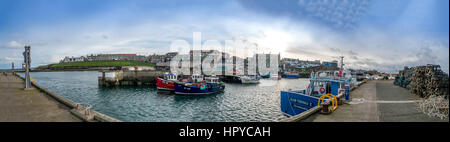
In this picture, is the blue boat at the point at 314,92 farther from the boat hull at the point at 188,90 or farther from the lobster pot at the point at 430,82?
the boat hull at the point at 188,90

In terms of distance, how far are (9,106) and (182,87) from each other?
56.9 ft

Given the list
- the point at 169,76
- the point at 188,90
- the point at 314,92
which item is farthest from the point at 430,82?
the point at 169,76

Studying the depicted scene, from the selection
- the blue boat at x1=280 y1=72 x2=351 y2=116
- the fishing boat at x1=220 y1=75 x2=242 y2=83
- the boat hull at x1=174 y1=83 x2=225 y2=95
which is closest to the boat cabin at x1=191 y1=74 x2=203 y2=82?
the boat hull at x1=174 y1=83 x2=225 y2=95

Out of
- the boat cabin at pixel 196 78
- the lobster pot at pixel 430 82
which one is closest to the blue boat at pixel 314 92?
the lobster pot at pixel 430 82

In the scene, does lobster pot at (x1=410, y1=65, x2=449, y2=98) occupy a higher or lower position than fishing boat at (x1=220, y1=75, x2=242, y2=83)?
higher

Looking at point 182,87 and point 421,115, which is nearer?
point 421,115

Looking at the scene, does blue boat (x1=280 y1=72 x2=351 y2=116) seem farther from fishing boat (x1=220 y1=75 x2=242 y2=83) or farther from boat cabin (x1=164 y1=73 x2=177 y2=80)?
fishing boat (x1=220 y1=75 x2=242 y2=83)

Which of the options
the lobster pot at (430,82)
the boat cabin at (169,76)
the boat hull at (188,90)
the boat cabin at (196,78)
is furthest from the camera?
the boat cabin at (169,76)

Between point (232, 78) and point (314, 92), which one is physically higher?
point (314, 92)

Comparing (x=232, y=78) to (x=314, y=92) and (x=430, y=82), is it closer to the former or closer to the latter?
(x=314, y=92)

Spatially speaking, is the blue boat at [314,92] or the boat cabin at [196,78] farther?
the boat cabin at [196,78]
